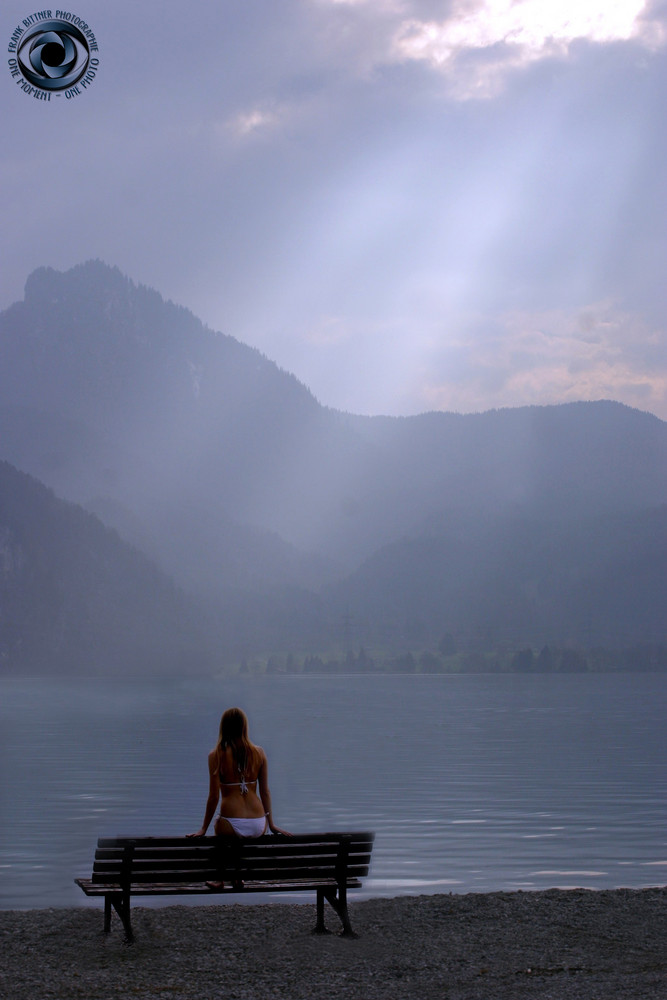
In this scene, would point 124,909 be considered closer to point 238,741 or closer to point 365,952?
point 238,741

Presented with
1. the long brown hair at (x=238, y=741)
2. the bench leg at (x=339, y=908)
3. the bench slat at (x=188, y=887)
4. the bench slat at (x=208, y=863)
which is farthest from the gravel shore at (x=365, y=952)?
the long brown hair at (x=238, y=741)

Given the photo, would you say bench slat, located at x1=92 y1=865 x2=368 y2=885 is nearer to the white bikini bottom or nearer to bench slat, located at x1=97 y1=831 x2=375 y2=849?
bench slat, located at x1=97 y1=831 x2=375 y2=849

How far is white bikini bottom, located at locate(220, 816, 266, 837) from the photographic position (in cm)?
1222

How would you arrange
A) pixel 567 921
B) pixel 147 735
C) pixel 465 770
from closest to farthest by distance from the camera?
pixel 567 921
pixel 465 770
pixel 147 735

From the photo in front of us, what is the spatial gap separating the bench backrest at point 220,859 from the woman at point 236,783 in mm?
230

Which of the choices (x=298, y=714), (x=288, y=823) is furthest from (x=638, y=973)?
(x=298, y=714)

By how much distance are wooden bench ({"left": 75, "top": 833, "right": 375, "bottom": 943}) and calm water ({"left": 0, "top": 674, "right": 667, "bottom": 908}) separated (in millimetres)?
6246

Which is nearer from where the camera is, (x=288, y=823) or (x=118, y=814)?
(x=288, y=823)

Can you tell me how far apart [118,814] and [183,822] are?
3.32 m

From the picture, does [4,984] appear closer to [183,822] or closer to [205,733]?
[183,822]

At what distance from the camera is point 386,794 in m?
39.9

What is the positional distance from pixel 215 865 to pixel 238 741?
129cm

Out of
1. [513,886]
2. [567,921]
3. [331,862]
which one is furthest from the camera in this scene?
[513,886]

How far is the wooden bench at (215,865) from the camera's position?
11.7 meters
